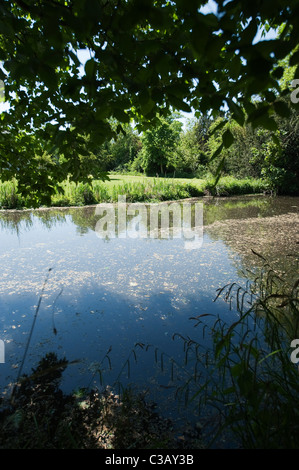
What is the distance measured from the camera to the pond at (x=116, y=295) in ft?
6.54

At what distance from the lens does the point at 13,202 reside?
9.26m

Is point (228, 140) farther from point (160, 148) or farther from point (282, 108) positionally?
point (160, 148)

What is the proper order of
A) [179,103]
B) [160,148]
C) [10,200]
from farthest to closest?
[160,148] < [10,200] < [179,103]

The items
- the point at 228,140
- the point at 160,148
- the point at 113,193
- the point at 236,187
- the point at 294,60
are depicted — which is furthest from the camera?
the point at 160,148

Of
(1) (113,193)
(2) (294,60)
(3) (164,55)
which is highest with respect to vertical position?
(3) (164,55)

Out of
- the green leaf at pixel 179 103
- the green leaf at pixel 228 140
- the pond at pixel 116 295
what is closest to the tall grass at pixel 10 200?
the pond at pixel 116 295

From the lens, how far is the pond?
199 cm

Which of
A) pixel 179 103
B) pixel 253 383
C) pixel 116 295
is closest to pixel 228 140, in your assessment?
pixel 179 103

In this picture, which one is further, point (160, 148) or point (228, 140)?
point (160, 148)

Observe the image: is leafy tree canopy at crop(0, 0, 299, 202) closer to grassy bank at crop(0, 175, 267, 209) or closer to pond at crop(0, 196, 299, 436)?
pond at crop(0, 196, 299, 436)

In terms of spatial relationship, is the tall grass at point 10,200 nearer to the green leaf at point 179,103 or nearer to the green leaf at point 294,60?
the green leaf at point 179,103

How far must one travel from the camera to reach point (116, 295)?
10.2 feet

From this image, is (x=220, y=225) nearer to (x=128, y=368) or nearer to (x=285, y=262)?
(x=285, y=262)

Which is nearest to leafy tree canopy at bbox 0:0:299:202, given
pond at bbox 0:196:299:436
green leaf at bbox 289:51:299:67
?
green leaf at bbox 289:51:299:67
